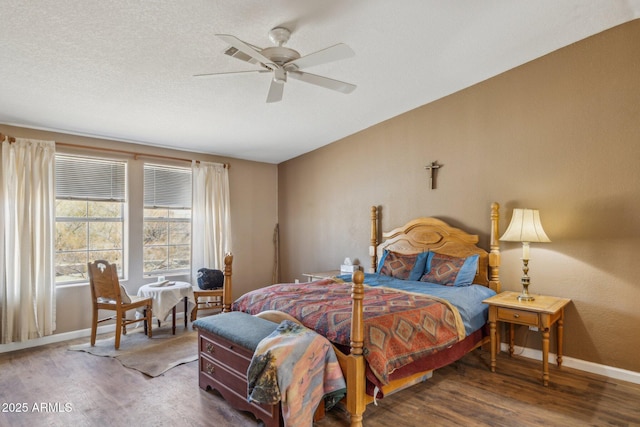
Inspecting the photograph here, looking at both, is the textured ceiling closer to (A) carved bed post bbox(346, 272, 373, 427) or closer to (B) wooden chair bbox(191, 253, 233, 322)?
(B) wooden chair bbox(191, 253, 233, 322)

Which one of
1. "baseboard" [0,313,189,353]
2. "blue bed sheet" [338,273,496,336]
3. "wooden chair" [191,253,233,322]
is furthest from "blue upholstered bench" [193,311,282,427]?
"baseboard" [0,313,189,353]

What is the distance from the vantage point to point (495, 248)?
3.70 m

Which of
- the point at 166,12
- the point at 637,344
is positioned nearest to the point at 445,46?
the point at 166,12

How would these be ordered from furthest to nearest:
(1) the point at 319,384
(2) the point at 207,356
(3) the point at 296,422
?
(2) the point at 207,356, (1) the point at 319,384, (3) the point at 296,422

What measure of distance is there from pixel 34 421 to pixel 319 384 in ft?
6.78

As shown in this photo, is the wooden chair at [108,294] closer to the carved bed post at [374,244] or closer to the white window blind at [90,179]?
the white window blind at [90,179]

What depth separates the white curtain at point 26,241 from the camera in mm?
3982

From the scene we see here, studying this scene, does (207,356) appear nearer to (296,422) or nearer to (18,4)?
(296,422)

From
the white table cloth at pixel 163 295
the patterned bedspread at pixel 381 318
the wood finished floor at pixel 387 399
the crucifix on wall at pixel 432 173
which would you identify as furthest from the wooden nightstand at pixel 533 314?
the white table cloth at pixel 163 295

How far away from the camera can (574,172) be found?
330 cm

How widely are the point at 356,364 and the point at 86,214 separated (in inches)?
166

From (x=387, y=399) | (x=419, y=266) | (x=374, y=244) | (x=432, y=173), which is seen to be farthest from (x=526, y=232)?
(x=374, y=244)

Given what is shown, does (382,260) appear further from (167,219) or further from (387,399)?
(167,219)

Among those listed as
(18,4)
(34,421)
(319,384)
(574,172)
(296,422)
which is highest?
(18,4)
